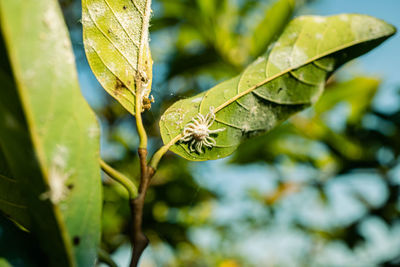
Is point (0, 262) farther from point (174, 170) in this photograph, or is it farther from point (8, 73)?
point (174, 170)

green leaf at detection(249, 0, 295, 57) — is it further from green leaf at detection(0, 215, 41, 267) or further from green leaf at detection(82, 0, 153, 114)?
green leaf at detection(0, 215, 41, 267)

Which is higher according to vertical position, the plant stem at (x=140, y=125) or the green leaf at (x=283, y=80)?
the plant stem at (x=140, y=125)

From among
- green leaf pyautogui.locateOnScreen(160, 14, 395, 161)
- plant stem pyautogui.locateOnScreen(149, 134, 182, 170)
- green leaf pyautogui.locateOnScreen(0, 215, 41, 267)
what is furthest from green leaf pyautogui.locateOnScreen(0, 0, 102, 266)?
green leaf pyautogui.locateOnScreen(160, 14, 395, 161)

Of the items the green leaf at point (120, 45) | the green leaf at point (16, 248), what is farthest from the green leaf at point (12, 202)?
the green leaf at point (120, 45)

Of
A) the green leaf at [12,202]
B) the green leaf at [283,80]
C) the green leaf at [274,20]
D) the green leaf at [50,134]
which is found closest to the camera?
the green leaf at [50,134]

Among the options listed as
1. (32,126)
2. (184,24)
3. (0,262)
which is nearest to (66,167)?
(32,126)

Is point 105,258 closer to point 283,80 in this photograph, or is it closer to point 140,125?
point 140,125

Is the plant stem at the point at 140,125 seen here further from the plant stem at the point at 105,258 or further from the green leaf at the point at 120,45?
the plant stem at the point at 105,258
